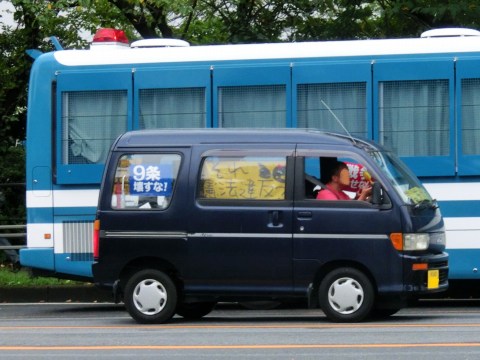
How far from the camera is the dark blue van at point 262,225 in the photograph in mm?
13281

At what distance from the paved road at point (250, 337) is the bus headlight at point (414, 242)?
0.74 metres

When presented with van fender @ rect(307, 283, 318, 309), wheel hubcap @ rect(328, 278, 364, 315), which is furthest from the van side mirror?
van fender @ rect(307, 283, 318, 309)

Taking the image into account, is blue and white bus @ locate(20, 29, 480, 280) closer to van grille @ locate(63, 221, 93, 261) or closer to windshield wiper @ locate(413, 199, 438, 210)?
van grille @ locate(63, 221, 93, 261)

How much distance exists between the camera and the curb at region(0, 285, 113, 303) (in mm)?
18594

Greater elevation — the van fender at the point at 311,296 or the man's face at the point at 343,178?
the man's face at the point at 343,178

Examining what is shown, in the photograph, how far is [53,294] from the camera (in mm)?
18859

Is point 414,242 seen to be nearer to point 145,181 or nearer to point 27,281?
point 145,181

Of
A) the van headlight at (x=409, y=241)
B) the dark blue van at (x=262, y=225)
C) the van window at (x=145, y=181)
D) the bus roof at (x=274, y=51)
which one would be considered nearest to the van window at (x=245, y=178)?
the dark blue van at (x=262, y=225)

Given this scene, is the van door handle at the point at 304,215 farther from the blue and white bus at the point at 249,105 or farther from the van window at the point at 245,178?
the blue and white bus at the point at 249,105

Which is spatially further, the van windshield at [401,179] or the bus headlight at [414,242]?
the van windshield at [401,179]

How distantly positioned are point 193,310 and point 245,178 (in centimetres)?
176

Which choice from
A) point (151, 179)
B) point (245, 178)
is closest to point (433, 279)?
point (245, 178)

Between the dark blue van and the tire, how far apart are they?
0.59m

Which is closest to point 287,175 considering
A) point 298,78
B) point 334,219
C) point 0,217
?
point 334,219
